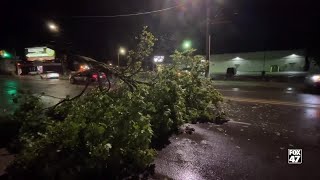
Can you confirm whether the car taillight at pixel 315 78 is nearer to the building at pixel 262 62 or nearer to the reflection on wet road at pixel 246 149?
the reflection on wet road at pixel 246 149

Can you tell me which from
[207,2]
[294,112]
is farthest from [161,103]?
[207,2]

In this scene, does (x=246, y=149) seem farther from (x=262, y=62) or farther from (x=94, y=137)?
(x=262, y=62)

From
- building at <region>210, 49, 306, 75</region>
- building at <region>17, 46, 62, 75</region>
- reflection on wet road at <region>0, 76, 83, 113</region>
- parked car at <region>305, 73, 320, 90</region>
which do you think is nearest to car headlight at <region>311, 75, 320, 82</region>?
parked car at <region>305, 73, 320, 90</region>

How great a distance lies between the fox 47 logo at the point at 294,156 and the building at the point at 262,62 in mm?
34025

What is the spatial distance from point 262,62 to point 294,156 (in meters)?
40.2

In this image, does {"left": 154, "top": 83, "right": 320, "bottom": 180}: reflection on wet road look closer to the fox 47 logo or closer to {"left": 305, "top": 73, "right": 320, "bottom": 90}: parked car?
the fox 47 logo

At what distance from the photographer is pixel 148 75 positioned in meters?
8.88

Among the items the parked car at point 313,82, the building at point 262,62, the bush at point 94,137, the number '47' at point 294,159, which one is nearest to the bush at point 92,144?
the bush at point 94,137

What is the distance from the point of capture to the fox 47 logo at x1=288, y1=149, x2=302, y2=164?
5703 millimetres

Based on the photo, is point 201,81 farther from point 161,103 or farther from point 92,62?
point 92,62

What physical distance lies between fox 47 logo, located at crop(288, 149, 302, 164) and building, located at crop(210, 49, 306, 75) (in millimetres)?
34025

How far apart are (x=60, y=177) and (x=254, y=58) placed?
4349 centimetres

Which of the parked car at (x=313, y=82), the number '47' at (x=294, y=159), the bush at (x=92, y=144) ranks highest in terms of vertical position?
the parked car at (x=313, y=82)

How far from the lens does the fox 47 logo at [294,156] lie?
225 inches
